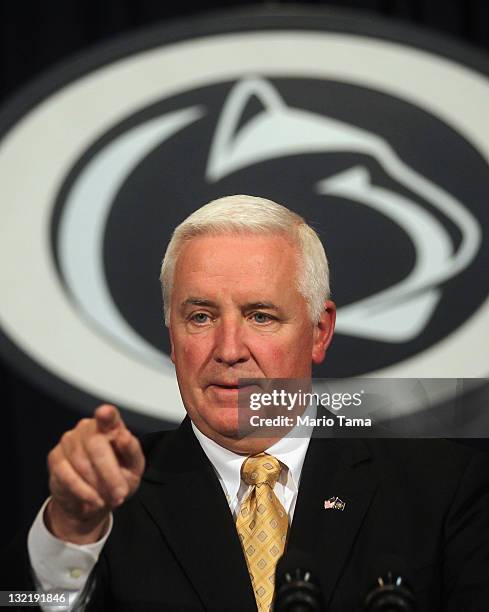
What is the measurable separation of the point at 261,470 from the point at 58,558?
294 millimetres

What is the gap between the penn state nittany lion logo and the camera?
1940 millimetres

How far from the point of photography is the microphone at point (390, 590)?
40.8 inches

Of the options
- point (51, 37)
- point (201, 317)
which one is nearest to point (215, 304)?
point (201, 317)

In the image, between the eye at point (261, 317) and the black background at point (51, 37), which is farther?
the black background at point (51, 37)

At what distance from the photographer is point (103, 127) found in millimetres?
2129

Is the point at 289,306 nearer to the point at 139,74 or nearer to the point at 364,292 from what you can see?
the point at 364,292

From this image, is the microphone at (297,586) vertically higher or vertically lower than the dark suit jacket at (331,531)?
lower

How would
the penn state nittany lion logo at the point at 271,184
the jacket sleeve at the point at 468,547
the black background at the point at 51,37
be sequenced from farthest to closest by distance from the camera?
1. the black background at the point at 51,37
2. the penn state nittany lion logo at the point at 271,184
3. the jacket sleeve at the point at 468,547

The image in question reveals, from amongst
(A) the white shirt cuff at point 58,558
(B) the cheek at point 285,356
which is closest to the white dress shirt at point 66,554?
(A) the white shirt cuff at point 58,558

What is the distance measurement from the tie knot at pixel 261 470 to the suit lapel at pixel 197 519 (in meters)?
0.05

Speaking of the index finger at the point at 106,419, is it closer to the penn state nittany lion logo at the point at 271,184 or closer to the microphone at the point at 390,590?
the microphone at the point at 390,590

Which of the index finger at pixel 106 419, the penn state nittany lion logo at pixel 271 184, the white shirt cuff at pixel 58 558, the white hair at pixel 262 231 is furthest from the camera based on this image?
the penn state nittany lion logo at pixel 271 184

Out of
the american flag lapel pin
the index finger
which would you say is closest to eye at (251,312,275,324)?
the american flag lapel pin

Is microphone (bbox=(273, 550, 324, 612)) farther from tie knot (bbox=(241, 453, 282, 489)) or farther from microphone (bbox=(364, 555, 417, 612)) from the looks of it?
tie knot (bbox=(241, 453, 282, 489))
